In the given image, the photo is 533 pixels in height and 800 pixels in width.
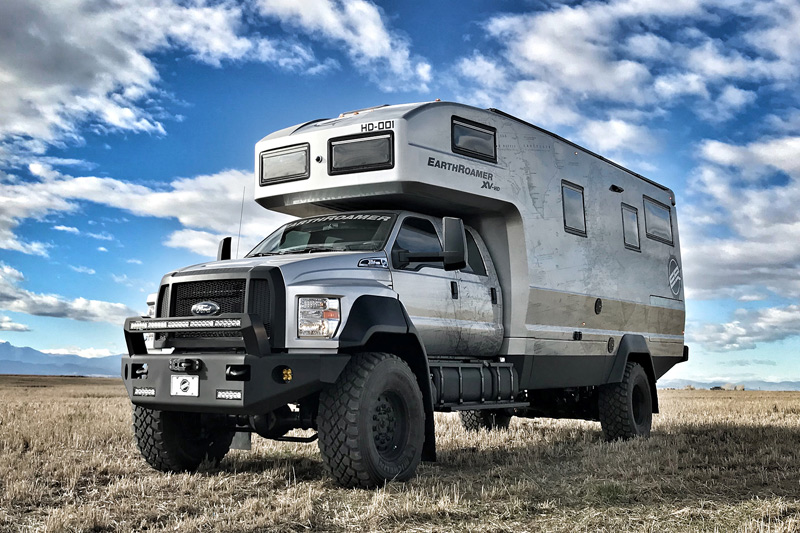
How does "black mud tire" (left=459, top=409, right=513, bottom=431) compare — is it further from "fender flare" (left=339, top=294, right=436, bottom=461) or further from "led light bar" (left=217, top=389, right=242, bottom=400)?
"led light bar" (left=217, top=389, right=242, bottom=400)

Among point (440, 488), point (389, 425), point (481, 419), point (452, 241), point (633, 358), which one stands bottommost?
point (440, 488)

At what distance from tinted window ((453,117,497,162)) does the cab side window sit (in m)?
0.96

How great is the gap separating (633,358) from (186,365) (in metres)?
8.05

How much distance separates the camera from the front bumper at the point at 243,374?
6934mm

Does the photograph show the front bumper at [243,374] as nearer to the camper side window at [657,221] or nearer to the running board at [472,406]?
the running board at [472,406]

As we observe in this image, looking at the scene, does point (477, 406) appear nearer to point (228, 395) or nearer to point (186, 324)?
point (228, 395)

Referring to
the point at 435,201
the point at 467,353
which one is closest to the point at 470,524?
the point at 467,353

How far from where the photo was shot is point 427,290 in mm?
8453

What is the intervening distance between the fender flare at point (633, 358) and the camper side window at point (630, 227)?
1449 mm

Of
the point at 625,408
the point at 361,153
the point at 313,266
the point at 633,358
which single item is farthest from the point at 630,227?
the point at 313,266

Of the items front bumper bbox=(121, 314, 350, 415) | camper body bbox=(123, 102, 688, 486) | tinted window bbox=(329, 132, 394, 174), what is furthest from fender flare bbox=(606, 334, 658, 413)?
front bumper bbox=(121, 314, 350, 415)


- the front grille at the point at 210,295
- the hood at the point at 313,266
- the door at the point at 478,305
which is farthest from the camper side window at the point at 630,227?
the front grille at the point at 210,295

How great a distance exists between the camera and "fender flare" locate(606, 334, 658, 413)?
40.2 feet

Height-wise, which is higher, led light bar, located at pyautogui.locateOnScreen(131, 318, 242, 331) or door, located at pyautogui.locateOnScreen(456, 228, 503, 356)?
door, located at pyautogui.locateOnScreen(456, 228, 503, 356)
